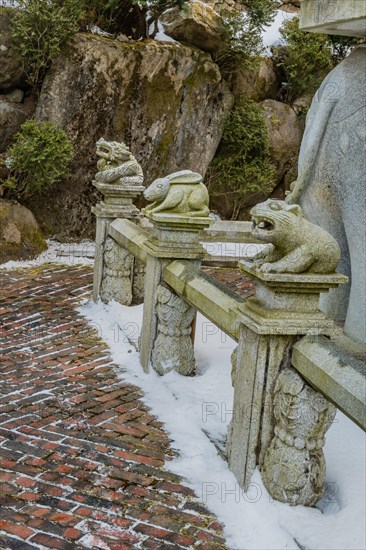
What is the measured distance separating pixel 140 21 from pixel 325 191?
27.2 ft

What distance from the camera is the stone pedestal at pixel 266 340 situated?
140 inches

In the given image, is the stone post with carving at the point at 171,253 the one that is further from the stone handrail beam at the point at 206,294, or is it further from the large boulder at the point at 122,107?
the large boulder at the point at 122,107

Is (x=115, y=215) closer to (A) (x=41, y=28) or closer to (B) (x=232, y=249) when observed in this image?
(B) (x=232, y=249)

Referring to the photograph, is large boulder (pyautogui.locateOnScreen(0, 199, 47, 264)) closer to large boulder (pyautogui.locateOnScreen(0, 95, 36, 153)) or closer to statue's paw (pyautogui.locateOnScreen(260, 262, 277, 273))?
large boulder (pyautogui.locateOnScreen(0, 95, 36, 153))

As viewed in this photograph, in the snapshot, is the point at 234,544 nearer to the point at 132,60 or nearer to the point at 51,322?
the point at 51,322

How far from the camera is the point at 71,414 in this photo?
491 cm

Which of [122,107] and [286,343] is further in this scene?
[122,107]

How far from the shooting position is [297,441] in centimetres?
362

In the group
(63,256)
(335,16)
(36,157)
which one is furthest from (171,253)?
(36,157)

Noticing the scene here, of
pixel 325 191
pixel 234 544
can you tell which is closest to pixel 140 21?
pixel 325 191

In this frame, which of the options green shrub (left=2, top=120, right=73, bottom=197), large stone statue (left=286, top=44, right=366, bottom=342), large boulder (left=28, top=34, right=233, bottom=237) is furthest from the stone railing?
large boulder (left=28, top=34, right=233, bottom=237)

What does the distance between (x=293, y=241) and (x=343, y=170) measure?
1.19m

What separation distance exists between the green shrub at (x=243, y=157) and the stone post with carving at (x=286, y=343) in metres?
9.25

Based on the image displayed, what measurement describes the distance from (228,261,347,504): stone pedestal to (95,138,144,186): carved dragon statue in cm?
389
